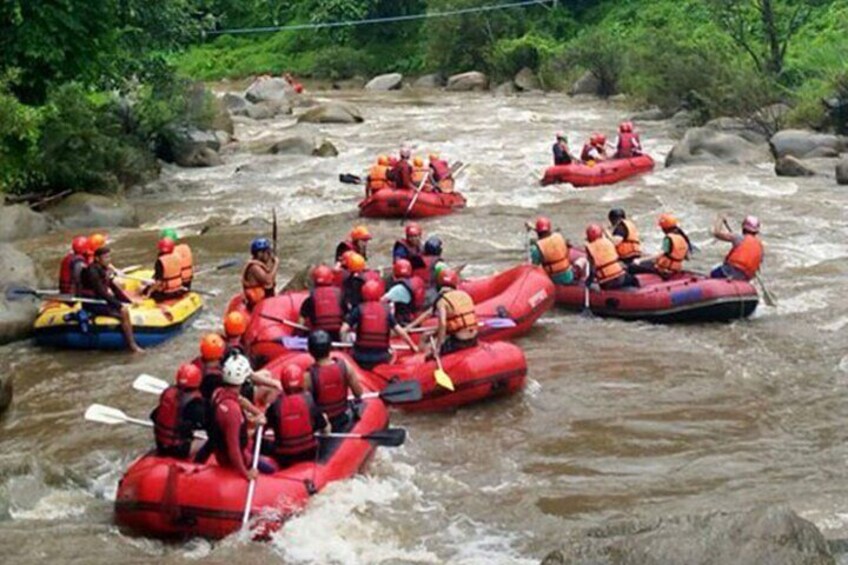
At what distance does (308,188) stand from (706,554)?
16293 mm

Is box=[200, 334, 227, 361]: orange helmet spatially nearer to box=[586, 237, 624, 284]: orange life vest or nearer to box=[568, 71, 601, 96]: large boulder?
box=[586, 237, 624, 284]: orange life vest

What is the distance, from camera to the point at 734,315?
41.9ft

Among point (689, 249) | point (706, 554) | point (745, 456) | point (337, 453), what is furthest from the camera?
point (689, 249)

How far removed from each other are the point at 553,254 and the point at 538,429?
11.9ft

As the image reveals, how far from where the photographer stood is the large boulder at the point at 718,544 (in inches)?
237

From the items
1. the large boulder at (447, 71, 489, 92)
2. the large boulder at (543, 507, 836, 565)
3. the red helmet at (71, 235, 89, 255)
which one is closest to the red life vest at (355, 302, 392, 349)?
the red helmet at (71, 235, 89, 255)

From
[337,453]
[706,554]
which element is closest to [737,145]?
[337,453]

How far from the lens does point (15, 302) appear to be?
1301 centimetres

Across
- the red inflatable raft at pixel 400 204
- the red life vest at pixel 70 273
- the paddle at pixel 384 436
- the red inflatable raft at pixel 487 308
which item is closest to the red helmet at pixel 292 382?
the paddle at pixel 384 436

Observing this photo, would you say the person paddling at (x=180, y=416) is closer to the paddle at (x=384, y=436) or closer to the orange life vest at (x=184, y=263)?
the paddle at (x=384, y=436)

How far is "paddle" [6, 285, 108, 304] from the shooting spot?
1228cm

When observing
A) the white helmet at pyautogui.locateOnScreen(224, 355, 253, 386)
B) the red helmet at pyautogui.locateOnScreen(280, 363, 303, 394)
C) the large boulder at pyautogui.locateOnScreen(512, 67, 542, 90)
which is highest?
the white helmet at pyautogui.locateOnScreen(224, 355, 253, 386)

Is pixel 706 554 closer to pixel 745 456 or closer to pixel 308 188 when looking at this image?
pixel 745 456

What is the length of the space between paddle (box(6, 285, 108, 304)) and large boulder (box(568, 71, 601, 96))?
999 inches
